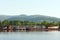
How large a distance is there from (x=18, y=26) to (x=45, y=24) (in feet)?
22.0

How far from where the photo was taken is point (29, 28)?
56.1 metres

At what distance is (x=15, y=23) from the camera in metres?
61.6

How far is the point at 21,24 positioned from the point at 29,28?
589 cm

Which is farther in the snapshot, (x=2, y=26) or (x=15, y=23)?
(x=15, y=23)

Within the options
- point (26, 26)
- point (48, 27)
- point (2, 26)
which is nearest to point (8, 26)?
point (2, 26)

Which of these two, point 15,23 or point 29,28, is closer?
point 29,28

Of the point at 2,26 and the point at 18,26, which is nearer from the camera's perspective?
the point at 2,26

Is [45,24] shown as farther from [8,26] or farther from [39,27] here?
[8,26]

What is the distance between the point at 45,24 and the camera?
60.5 m

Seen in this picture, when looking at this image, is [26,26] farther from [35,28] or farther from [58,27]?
[58,27]

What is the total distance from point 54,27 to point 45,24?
10.5 feet

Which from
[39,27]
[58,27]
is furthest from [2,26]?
[58,27]

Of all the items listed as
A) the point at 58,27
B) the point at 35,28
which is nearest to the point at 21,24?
the point at 35,28

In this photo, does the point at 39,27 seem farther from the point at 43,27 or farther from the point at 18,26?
the point at 18,26
